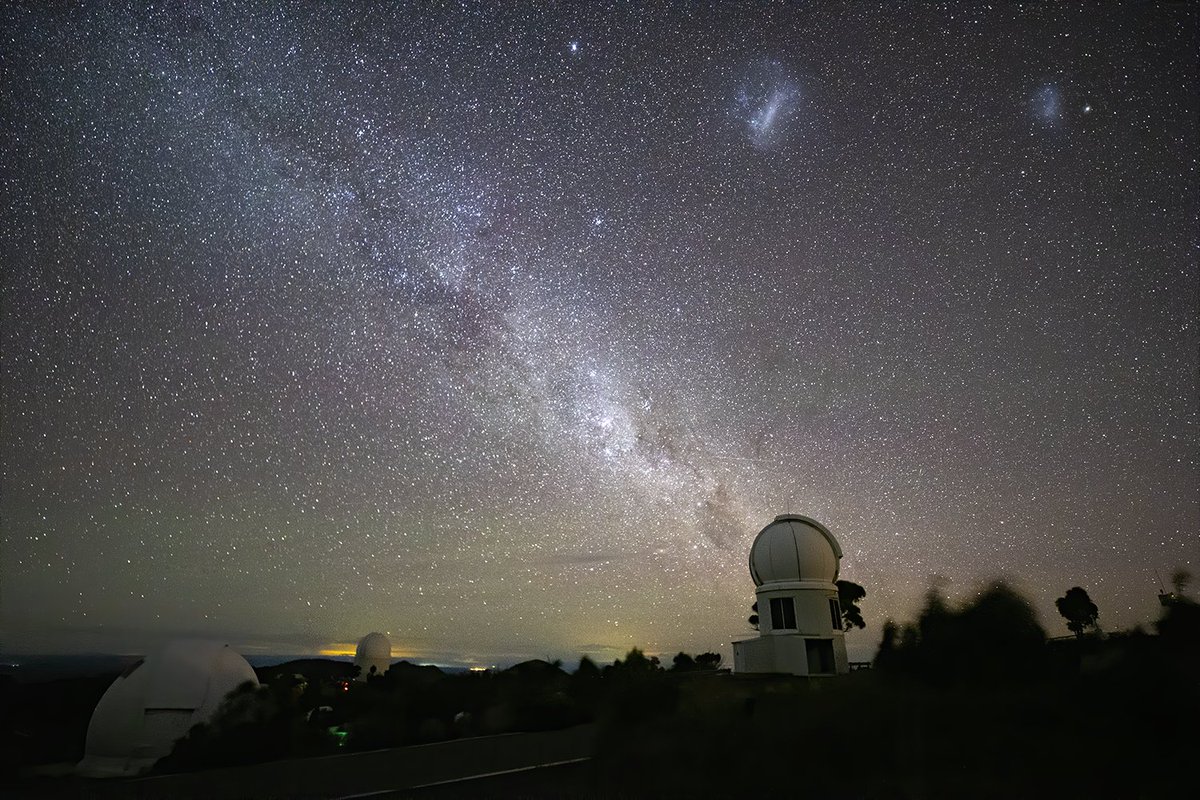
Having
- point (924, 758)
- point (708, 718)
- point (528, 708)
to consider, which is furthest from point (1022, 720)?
point (528, 708)

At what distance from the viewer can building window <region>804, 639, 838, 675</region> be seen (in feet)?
86.8

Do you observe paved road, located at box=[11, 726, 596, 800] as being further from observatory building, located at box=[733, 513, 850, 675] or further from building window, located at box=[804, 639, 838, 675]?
building window, located at box=[804, 639, 838, 675]

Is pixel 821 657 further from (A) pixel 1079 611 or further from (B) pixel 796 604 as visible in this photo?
(A) pixel 1079 611

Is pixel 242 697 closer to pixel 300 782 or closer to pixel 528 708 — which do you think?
pixel 528 708

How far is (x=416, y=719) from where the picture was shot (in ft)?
66.9

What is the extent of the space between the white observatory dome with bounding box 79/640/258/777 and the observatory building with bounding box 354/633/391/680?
23.3m

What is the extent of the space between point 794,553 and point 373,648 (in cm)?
3226

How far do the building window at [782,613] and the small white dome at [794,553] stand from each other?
89cm

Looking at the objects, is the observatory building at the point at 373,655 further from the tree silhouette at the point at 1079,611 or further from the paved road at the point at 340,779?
the tree silhouette at the point at 1079,611

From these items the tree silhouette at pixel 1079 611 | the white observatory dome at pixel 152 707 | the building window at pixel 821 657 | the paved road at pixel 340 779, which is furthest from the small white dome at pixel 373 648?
the tree silhouette at pixel 1079 611

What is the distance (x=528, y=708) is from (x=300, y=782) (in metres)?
9.79

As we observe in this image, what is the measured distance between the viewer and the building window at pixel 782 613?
27578 millimetres

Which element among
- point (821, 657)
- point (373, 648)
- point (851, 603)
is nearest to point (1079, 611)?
point (851, 603)

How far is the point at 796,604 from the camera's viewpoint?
27.6 m
